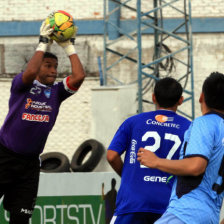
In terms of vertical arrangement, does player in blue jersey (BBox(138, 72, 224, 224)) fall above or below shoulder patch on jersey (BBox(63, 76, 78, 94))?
below

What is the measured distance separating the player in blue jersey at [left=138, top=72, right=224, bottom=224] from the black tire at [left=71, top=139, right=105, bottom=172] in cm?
834

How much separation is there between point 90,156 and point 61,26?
6.55 metres

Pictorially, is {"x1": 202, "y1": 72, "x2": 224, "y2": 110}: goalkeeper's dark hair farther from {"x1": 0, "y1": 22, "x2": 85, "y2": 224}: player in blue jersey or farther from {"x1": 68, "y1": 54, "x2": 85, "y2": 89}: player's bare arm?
{"x1": 68, "y1": 54, "x2": 85, "y2": 89}: player's bare arm

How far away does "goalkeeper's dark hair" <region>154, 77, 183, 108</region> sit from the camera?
15.7ft

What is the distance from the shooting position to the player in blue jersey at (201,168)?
340 cm

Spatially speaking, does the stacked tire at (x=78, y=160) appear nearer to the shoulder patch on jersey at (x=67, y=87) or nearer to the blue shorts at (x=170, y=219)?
the shoulder patch on jersey at (x=67, y=87)

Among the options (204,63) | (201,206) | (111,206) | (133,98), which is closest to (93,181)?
(111,206)

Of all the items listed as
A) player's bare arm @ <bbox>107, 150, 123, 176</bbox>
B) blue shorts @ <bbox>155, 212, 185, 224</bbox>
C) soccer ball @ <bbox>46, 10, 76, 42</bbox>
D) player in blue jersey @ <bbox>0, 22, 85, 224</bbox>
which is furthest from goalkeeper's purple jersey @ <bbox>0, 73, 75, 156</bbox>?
blue shorts @ <bbox>155, 212, 185, 224</bbox>

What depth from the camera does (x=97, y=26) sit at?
15.9 meters

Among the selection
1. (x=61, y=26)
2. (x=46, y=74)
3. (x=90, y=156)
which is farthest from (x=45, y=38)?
(x=90, y=156)

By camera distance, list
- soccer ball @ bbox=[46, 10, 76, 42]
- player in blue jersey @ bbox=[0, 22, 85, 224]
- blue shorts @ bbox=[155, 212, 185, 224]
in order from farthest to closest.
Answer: soccer ball @ bbox=[46, 10, 76, 42], player in blue jersey @ bbox=[0, 22, 85, 224], blue shorts @ bbox=[155, 212, 185, 224]

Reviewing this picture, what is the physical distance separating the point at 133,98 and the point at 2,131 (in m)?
8.06

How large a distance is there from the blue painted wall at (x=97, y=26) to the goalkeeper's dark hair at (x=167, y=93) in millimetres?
11160

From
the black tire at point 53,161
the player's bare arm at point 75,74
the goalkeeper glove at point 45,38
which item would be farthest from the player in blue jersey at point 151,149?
the black tire at point 53,161
